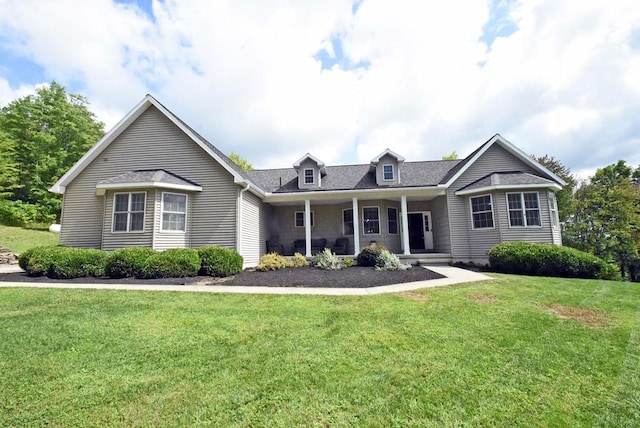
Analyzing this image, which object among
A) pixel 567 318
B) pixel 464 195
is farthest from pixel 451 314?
pixel 464 195

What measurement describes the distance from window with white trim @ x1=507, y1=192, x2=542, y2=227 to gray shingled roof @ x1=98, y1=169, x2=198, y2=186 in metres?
14.5

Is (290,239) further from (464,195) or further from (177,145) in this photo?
(464,195)

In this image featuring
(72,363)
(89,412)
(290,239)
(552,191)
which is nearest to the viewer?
(89,412)

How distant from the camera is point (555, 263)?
33.9 feet

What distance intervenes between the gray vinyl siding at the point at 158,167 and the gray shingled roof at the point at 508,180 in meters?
11.6

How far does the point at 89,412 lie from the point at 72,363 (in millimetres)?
1314

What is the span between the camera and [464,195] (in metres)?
14.3

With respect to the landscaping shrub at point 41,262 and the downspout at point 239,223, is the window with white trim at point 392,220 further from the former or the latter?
the landscaping shrub at point 41,262

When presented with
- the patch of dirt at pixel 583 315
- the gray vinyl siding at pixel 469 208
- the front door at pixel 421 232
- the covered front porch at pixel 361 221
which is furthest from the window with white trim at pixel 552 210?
the patch of dirt at pixel 583 315

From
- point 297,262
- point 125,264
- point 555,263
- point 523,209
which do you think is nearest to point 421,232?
point 523,209

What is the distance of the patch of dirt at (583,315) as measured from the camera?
16.4ft

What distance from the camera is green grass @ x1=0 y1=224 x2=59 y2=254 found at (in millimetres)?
17828

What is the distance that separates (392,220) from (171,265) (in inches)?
456

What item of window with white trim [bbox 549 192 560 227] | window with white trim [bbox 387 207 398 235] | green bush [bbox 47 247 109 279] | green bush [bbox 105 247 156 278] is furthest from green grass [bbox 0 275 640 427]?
window with white trim [bbox 387 207 398 235]
